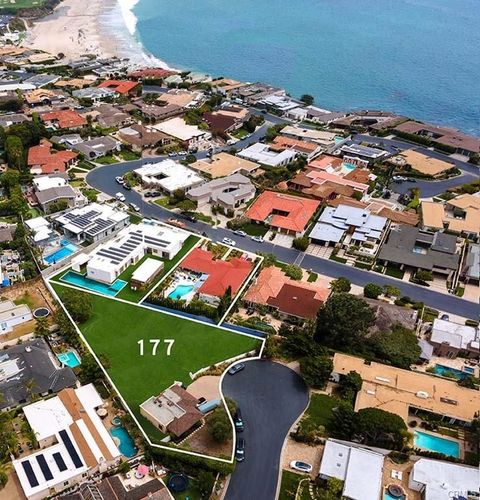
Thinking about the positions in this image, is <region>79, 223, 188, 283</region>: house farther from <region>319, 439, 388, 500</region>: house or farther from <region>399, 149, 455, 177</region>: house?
<region>399, 149, 455, 177</region>: house

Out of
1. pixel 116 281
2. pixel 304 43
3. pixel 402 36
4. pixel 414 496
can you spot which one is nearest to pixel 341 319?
pixel 414 496

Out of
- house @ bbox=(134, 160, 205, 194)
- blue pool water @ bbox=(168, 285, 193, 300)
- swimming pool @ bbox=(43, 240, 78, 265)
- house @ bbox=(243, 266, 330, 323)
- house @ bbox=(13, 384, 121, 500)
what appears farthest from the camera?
house @ bbox=(134, 160, 205, 194)

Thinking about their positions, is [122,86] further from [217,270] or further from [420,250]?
[420,250]

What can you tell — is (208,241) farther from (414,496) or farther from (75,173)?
(414,496)

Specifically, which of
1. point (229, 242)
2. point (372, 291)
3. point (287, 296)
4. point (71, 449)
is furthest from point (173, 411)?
point (229, 242)

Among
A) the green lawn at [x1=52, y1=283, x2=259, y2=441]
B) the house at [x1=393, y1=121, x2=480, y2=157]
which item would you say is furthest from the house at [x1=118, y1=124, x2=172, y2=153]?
the house at [x1=393, y1=121, x2=480, y2=157]

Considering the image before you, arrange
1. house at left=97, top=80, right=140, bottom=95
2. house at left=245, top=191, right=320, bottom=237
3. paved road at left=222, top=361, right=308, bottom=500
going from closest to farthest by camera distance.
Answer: paved road at left=222, top=361, right=308, bottom=500
house at left=245, top=191, right=320, bottom=237
house at left=97, top=80, right=140, bottom=95

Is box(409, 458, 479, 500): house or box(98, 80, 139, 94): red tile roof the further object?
box(98, 80, 139, 94): red tile roof
